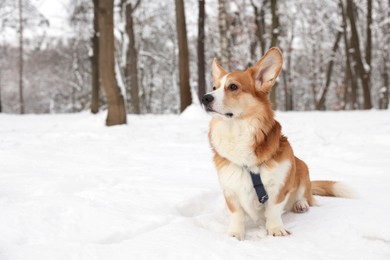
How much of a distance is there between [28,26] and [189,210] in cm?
2514

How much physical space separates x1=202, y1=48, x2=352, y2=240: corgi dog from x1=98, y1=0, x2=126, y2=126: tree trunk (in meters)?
7.14

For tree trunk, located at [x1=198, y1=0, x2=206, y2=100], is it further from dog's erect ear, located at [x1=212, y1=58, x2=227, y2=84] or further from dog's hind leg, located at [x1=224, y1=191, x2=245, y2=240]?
dog's hind leg, located at [x1=224, y1=191, x2=245, y2=240]

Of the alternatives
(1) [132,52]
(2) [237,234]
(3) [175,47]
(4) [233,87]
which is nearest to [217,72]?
(4) [233,87]

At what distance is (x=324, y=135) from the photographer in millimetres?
7895

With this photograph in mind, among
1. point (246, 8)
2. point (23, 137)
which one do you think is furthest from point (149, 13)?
point (23, 137)

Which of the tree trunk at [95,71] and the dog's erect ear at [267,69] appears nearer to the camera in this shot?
the dog's erect ear at [267,69]

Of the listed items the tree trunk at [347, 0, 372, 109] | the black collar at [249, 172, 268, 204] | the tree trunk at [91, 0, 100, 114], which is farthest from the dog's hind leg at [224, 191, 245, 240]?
the tree trunk at [347, 0, 372, 109]

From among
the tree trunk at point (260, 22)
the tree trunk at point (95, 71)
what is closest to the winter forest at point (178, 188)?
the tree trunk at point (95, 71)

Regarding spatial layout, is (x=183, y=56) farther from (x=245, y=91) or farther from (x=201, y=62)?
(x=245, y=91)

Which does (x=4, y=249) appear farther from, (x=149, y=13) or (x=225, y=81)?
(x=149, y=13)

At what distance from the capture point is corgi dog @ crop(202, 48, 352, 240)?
2801mm

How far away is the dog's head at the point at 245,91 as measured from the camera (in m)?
2.88

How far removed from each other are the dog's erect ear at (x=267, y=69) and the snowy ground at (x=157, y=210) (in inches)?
Result: 45.5

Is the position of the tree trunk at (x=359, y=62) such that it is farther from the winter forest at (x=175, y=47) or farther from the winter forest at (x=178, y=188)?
the winter forest at (x=178, y=188)
